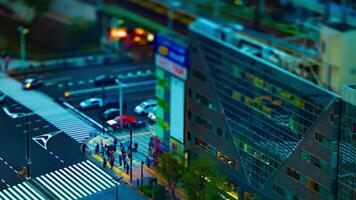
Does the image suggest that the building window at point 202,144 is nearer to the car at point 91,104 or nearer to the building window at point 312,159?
the building window at point 312,159

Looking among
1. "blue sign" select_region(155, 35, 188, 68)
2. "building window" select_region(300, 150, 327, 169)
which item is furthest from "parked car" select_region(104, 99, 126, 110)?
"building window" select_region(300, 150, 327, 169)

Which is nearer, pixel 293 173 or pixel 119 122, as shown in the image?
pixel 293 173

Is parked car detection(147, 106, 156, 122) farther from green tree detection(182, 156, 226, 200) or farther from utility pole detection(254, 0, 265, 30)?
green tree detection(182, 156, 226, 200)

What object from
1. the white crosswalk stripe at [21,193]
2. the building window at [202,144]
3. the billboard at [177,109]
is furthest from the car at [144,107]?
the white crosswalk stripe at [21,193]

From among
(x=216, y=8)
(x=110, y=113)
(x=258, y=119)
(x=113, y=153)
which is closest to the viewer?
(x=258, y=119)

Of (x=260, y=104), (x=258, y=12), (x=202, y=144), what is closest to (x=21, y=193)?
(x=202, y=144)

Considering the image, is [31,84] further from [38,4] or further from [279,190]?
[279,190]

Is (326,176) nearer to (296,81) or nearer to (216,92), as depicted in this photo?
(296,81)

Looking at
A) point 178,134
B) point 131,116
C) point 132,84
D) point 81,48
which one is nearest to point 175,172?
point 178,134
